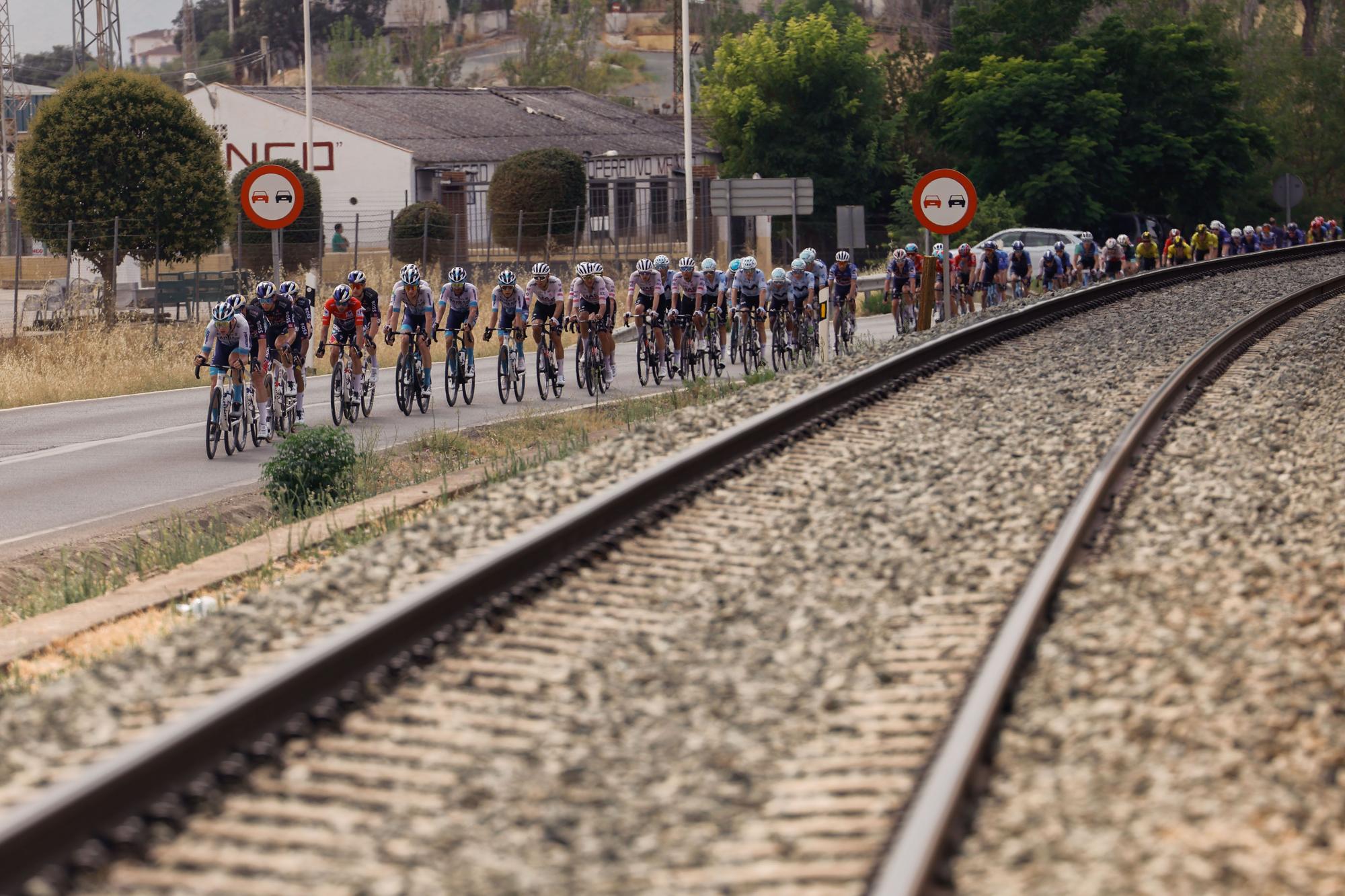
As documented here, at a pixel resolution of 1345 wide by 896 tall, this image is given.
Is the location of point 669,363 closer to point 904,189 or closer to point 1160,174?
point 904,189

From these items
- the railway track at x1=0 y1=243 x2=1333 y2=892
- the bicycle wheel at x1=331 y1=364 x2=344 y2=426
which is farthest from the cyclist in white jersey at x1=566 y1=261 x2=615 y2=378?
the railway track at x1=0 y1=243 x2=1333 y2=892

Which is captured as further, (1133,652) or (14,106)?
(14,106)

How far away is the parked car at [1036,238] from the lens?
139ft

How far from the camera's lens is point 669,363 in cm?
2361

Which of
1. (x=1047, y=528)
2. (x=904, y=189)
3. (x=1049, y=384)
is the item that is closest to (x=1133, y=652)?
(x=1047, y=528)

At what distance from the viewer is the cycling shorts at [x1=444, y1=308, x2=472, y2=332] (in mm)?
20297

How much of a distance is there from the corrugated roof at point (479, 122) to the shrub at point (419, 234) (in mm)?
9870

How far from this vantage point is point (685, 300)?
2348 centimetres

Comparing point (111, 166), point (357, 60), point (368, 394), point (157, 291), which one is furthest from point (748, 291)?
point (357, 60)

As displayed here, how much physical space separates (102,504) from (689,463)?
6.93 m

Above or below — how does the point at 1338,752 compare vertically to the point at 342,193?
below

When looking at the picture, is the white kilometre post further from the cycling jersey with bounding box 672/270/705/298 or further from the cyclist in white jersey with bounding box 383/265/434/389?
the cyclist in white jersey with bounding box 383/265/434/389

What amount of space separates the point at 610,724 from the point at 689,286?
1840 cm

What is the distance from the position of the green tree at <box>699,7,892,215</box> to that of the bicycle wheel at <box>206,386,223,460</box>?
4503cm
